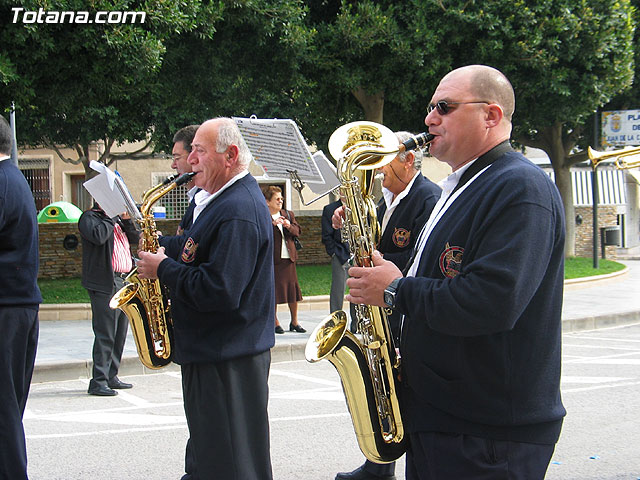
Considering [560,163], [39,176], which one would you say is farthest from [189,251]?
[39,176]

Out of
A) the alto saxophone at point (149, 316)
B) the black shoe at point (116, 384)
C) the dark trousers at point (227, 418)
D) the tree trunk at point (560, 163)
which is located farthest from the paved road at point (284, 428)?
the tree trunk at point (560, 163)

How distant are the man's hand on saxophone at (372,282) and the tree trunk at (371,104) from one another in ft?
44.7

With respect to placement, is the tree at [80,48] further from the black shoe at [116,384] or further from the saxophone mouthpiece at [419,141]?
the saxophone mouthpiece at [419,141]

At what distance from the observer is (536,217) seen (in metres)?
2.25

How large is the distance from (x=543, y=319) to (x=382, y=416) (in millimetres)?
737

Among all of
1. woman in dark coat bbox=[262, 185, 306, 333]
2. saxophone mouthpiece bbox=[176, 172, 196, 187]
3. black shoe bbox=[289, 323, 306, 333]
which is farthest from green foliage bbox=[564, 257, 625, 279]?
saxophone mouthpiece bbox=[176, 172, 196, 187]

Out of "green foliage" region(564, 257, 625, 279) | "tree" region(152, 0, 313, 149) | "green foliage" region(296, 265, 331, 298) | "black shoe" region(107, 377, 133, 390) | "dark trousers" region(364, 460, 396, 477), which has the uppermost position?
"tree" region(152, 0, 313, 149)

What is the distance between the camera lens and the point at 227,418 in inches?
135

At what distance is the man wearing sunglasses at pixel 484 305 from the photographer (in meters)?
2.23

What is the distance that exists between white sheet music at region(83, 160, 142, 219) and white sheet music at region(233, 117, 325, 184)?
1.06 metres

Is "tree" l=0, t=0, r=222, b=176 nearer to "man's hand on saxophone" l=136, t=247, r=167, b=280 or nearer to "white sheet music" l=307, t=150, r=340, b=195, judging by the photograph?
"white sheet music" l=307, t=150, r=340, b=195

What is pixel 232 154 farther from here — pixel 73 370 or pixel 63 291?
pixel 63 291

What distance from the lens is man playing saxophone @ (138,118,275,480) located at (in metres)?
3.37

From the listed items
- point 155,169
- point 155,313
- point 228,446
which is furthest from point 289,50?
point 155,169
